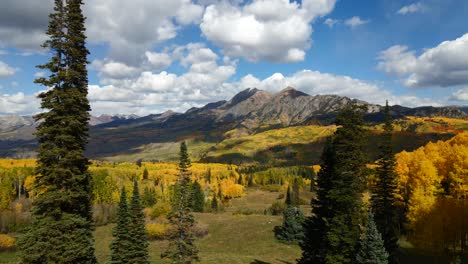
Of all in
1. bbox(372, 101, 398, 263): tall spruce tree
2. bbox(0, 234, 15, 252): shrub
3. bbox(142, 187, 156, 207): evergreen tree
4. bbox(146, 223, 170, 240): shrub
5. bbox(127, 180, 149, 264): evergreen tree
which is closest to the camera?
bbox(127, 180, 149, 264): evergreen tree

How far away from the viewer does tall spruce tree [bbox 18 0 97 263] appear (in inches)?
733

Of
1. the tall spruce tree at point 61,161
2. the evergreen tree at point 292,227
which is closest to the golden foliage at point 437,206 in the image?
the evergreen tree at point 292,227

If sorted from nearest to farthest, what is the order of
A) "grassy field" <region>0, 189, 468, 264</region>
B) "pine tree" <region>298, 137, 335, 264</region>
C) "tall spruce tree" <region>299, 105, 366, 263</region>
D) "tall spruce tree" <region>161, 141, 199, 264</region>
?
"tall spruce tree" <region>299, 105, 366, 263</region>, "tall spruce tree" <region>161, 141, 199, 264</region>, "pine tree" <region>298, 137, 335, 264</region>, "grassy field" <region>0, 189, 468, 264</region>

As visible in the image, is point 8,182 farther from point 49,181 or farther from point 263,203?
point 49,181

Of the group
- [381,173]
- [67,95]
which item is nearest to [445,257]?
[381,173]

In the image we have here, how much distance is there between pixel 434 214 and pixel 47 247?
154 feet

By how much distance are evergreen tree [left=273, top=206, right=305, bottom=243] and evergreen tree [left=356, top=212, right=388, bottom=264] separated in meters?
54.7

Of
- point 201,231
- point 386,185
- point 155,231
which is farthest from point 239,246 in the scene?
point 386,185

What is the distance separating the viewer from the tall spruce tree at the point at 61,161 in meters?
18.6

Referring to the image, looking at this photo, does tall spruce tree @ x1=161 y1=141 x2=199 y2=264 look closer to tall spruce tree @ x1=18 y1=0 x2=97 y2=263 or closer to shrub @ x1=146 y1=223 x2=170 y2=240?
tall spruce tree @ x1=18 y1=0 x2=97 y2=263

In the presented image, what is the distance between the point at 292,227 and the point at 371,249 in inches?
2207

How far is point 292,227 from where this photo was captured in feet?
273

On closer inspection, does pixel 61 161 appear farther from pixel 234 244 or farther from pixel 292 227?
pixel 234 244

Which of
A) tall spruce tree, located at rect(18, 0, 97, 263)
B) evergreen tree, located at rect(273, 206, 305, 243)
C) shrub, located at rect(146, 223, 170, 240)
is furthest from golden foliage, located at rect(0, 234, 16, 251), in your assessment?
tall spruce tree, located at rect(18, 0, 97, 263)
